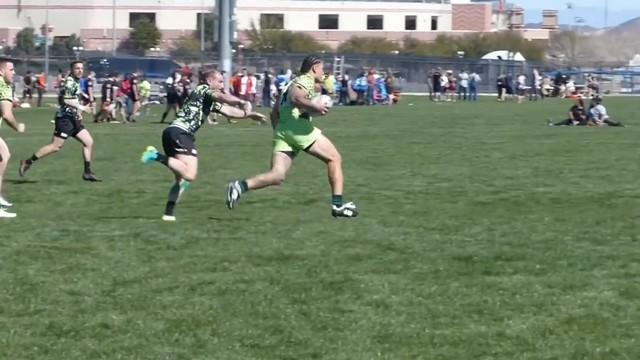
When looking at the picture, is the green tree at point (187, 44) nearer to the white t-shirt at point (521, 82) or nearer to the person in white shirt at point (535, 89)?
the person in white shirt at point (535, 89)

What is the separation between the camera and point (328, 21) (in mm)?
120500

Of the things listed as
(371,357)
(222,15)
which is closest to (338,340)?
(371,357)

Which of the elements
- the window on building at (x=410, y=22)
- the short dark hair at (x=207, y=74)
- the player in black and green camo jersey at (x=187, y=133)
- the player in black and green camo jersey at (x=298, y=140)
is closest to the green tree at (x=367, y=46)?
the window on building at (x=410, y=22)

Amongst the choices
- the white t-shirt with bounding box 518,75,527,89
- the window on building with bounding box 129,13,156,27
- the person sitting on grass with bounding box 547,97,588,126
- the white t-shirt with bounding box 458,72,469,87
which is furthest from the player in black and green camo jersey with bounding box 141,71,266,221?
the window on building with bounding box 129,13,156,27

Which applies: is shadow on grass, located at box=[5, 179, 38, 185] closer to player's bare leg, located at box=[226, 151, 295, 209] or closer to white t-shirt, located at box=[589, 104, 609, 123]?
player's bare leg, located at box=[226, 151, 295, 209]

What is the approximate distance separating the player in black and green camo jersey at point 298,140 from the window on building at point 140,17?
333ft

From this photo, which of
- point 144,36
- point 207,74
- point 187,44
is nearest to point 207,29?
point 187,44

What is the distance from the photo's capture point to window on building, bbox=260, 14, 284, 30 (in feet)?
387

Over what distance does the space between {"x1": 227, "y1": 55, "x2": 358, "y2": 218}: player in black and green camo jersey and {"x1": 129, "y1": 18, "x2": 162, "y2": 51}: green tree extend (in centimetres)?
9386

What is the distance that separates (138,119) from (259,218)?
99.4ft

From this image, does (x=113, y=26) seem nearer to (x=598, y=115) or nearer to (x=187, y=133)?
(x=598, y=115)

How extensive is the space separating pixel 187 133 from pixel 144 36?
95578 millimetres

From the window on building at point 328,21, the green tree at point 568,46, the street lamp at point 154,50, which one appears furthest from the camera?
the green tree at point 568,46

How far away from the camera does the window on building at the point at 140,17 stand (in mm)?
114938
